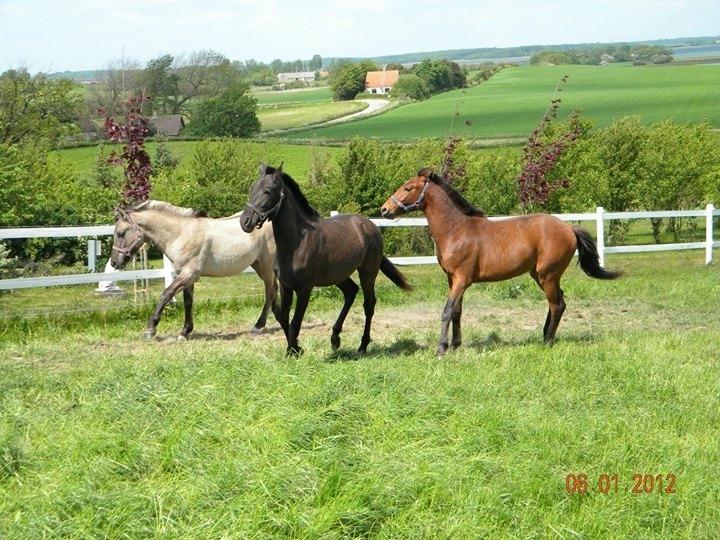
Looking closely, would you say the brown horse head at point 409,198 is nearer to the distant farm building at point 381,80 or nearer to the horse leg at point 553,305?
the horse leg at point 553,305

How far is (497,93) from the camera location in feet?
314

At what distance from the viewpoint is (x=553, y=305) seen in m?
10.5

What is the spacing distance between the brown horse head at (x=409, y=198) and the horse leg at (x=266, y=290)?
7.73 feet

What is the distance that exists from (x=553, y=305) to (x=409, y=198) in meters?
2.05

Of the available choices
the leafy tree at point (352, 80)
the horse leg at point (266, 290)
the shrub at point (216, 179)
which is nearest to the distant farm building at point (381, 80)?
the leafy tree at point (352, 80)

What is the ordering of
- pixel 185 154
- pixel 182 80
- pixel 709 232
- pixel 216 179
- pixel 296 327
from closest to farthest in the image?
pixel 296 327 < pixel 709 232 < pixel 216 179 < pixel 185 154 < pixel 182 80

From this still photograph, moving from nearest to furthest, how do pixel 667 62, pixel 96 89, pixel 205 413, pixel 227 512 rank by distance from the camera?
pixel 227 512 → pixel 205 413 → pixel 96 89 → pixel 667 62

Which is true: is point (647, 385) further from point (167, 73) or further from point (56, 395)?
point (167, 73)

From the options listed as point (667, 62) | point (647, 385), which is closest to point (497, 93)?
point (667, 62)

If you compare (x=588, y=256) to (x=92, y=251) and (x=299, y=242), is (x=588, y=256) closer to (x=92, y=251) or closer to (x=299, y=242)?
(x=299, y=242)

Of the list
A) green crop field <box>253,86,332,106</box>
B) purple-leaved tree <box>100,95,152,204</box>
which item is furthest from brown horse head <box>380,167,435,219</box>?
green crop field <box>253,86,332,106</box>

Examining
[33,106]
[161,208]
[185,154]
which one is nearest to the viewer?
[161,208]

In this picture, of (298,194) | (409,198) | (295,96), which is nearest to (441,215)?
(409,198)

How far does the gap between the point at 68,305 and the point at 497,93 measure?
284 ft
